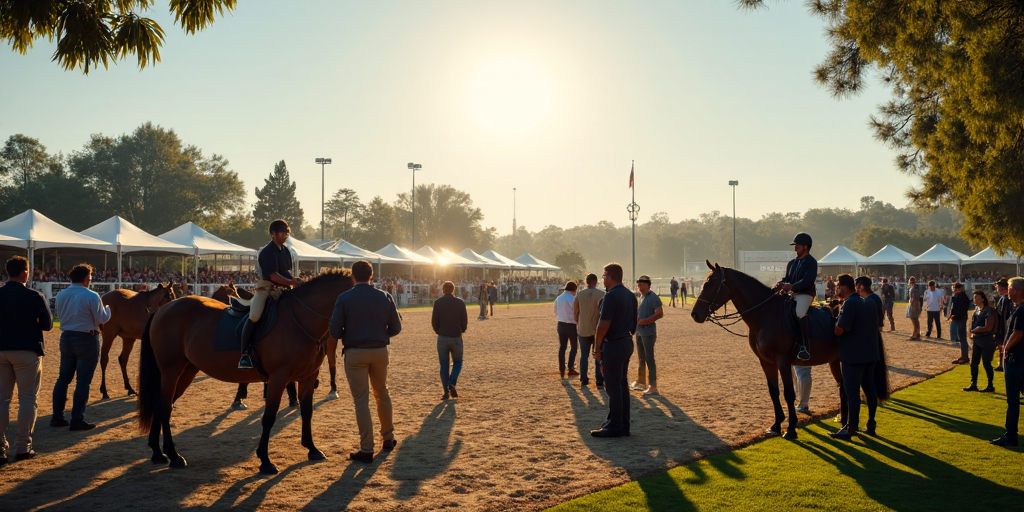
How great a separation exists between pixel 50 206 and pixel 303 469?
6433 centimetres

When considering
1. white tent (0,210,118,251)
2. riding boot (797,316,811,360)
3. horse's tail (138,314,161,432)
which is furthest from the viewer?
white tent (0,210,118,251)

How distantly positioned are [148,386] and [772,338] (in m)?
7.13

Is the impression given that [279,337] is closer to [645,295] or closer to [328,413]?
[328,413]

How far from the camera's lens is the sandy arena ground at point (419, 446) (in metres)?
6.08

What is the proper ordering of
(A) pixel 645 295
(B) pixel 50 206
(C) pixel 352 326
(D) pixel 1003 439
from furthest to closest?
(B) pixel 50 206 → (A) pixel 645 295 → (D) pixel 1003 439 → (C) pixel 352 326

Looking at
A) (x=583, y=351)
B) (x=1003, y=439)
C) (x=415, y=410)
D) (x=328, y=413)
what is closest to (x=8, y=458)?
(x=328, y=413)

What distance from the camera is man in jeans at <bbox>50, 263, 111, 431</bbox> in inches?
Answer: 338

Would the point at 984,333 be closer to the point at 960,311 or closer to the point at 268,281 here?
the point at 960,311

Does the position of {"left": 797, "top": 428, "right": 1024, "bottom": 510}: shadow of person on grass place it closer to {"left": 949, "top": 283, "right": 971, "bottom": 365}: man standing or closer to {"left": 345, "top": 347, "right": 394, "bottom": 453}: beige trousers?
{"left": 345, "top": 347, "right": 394, "bottom": 453}: beige trousers

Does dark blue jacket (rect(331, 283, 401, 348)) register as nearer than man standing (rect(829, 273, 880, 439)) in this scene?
Yes

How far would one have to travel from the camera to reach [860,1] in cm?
1041

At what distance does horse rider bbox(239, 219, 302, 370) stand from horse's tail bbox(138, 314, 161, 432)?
1.11m

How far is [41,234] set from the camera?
27000mm

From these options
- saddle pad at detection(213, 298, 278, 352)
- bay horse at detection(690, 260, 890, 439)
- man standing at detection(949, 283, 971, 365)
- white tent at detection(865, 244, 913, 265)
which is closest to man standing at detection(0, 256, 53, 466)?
saddle pad at detection(213, 298, 278, 352)
